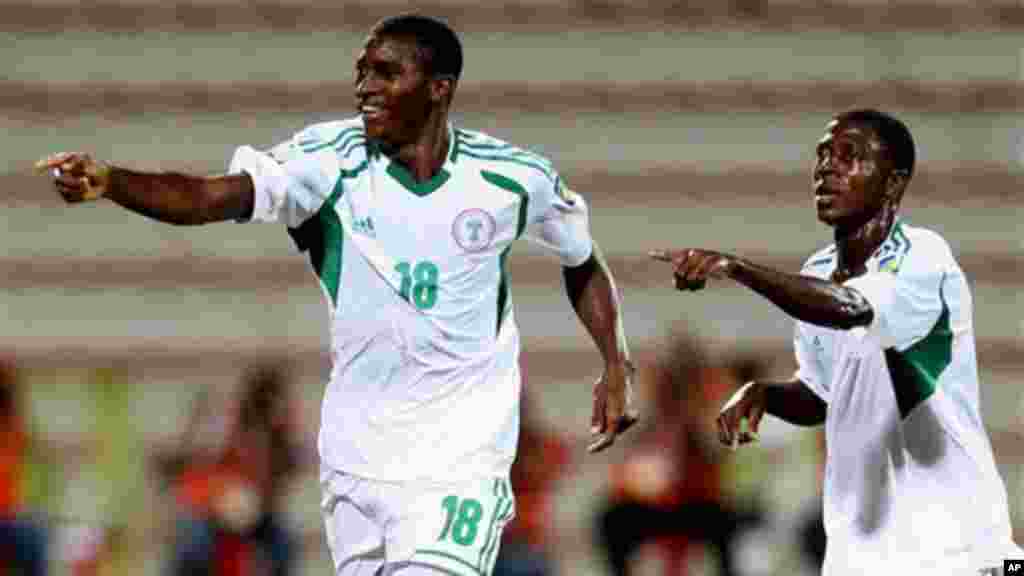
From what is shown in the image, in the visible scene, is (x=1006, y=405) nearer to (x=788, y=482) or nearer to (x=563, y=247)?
(x=788, y=482)

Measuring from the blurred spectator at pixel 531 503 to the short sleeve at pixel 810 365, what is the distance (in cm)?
319

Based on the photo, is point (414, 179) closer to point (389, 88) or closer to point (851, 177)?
point (389, 88)

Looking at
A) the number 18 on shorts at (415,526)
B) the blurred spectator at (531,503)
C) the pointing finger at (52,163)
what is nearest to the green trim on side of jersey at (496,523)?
the number 18 on shorts at (415,526)

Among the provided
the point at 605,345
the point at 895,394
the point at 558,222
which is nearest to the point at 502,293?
the point at 558,222

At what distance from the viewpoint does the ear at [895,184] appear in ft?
25.5

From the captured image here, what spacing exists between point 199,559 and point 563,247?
12.7ft

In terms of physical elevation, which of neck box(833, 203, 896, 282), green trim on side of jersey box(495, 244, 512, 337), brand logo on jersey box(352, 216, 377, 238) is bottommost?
green trim on side of jersey box(495, 244, 512, 337)

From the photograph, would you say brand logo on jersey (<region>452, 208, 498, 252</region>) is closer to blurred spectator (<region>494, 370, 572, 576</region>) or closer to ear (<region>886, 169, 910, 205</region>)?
ear (<region>886, 169, 910, 205</region>)

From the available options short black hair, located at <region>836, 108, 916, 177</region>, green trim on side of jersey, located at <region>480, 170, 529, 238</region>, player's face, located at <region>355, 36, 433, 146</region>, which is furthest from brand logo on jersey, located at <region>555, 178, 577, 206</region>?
short black hair, located at <region>836, 108, 916, 177</region>

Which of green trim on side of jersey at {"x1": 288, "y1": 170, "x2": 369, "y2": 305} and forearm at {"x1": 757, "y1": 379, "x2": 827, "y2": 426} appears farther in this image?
forearm at {"x1": 757, "y1": 379, "x2": 827, "y2": 426}

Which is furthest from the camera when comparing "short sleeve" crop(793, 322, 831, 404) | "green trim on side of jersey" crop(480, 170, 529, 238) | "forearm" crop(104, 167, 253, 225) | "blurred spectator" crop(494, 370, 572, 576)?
"blurred spectator" crop(494, 370, 572, 576)

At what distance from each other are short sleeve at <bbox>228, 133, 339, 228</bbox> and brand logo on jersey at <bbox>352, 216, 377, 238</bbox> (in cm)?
11

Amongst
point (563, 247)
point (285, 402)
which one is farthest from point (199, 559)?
point (563, 247)

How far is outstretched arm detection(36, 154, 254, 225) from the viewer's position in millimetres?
6871
